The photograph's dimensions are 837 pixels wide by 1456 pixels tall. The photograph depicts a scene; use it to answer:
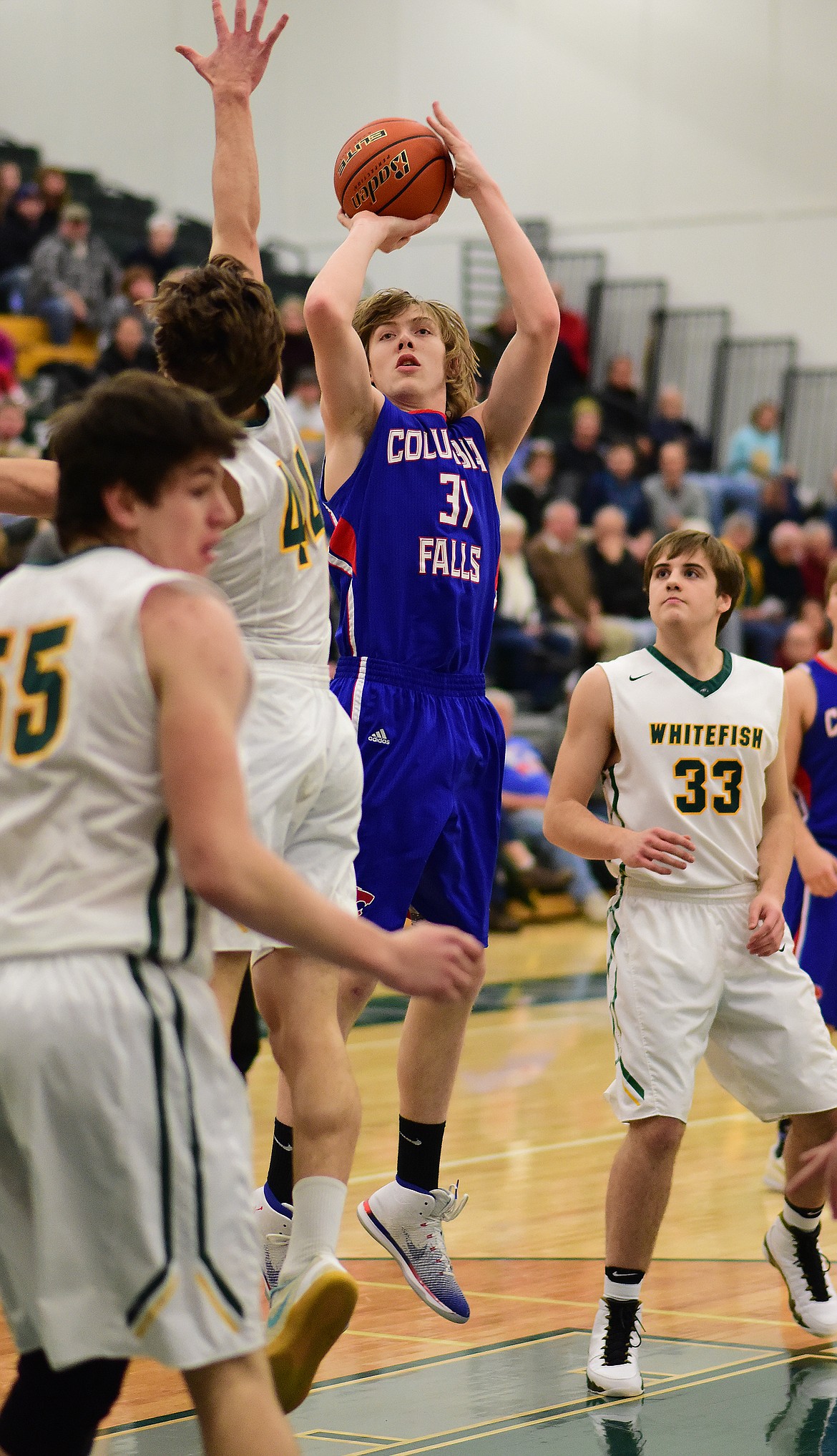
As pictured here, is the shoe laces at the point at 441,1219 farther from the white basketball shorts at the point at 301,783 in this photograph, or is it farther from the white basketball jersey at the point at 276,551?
the white basketball jersey at the point at 276,551

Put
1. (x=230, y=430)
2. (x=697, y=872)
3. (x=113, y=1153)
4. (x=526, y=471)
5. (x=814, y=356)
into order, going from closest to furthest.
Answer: (x=113, y=1153)
(x=230, y=430)
(x=697, y=872)
(x=526, y=471)
(x=814, y=356)

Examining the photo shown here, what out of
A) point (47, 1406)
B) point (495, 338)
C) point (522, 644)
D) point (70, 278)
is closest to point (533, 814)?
point (522, 644)

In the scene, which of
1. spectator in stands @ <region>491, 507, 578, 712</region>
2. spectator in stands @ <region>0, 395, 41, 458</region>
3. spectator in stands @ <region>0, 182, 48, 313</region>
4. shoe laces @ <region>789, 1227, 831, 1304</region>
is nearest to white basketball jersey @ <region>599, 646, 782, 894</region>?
shoe laces @ <region>789, 1227, 831, 1304</region>

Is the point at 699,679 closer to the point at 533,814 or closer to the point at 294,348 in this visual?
the point at 533,814

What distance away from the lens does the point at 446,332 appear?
4.36 metres

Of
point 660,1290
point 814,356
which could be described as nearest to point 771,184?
point 814,356

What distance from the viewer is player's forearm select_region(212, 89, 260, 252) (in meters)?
3.53

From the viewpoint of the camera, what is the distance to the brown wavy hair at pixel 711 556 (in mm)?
4176

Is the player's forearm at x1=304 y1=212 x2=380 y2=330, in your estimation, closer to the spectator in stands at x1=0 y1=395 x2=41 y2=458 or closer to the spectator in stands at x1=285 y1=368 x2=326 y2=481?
the spectator in stands at x1=0 y1=395 x2=41 y2=458

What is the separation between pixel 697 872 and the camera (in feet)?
13.3

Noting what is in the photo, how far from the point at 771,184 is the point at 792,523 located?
5221mm

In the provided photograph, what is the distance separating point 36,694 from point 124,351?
11.0 metres

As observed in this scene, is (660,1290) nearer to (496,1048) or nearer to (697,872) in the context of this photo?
(697,872)

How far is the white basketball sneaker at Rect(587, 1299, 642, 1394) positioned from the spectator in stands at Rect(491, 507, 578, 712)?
9.16 m
